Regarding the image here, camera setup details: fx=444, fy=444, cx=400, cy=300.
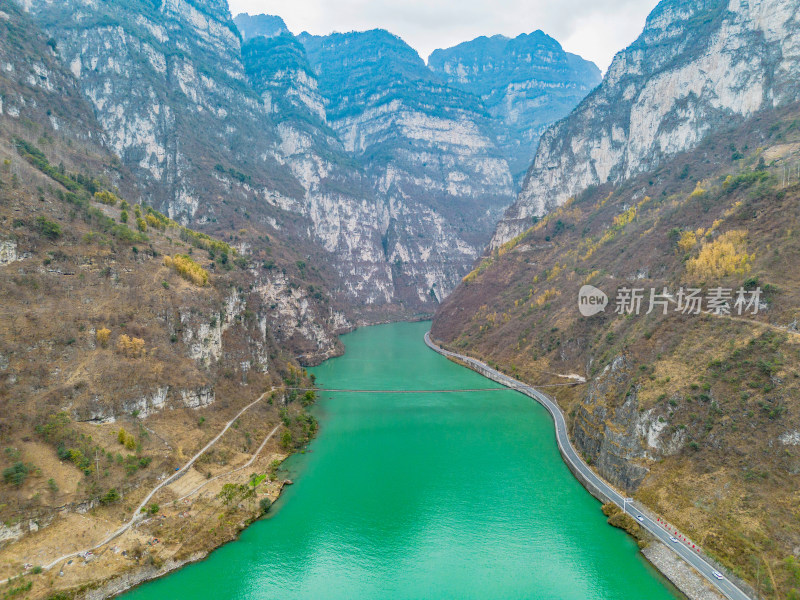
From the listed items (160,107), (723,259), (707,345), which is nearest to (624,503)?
(707,345)

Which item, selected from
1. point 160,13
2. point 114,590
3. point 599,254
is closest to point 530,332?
point 599,254

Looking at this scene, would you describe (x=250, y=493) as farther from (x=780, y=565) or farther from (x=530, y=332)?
(x=530, y=332)

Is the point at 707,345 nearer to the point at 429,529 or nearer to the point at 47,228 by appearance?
the point at 429,529

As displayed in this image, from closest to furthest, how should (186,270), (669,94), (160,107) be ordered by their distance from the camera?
(186,270) → (669,94) → (160,107)

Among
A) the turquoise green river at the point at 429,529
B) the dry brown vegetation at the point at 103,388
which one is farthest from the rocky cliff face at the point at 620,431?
the dry brown vegetation at the point at 103,388

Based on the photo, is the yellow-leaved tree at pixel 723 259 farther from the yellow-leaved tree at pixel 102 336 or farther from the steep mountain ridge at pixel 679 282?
the yellow-leaved tree at pixel 102 336
